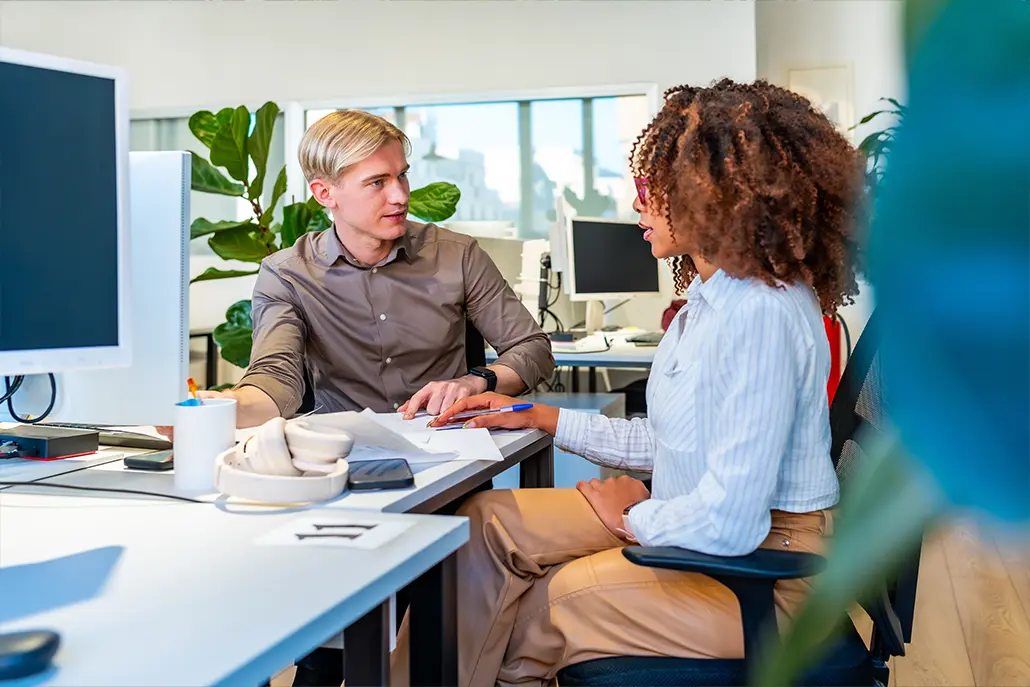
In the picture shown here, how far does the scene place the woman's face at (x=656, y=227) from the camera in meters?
1.44

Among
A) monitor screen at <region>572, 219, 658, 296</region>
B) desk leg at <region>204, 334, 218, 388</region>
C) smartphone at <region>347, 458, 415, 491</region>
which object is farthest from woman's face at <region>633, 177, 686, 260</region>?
desk leg at <region>204, 334, 218, 388</region>

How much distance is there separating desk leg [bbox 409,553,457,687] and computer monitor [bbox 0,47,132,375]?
496 millimetres

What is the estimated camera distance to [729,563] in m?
1.10

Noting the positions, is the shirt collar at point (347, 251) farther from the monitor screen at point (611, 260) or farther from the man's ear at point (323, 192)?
the monitor screen at point (611, 260)

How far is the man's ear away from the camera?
229 cm

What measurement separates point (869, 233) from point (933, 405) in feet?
0.09

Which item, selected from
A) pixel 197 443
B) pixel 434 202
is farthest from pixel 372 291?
pixel 434 202

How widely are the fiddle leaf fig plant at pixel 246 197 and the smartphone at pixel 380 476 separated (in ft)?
7.95

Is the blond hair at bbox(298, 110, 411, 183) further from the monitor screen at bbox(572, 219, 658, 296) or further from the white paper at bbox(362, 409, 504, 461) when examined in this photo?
the monitor screen at bbox(572, 219, 658, 296)

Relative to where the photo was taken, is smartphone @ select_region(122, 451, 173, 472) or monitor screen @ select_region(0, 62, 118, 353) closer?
monitor screen @ select_region(0, 62, 118, 353)

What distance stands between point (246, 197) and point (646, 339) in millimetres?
1783

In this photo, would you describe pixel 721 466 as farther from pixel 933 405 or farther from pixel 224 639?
pixel 933 405

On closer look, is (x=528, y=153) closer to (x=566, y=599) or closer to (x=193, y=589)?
(x=566, y=599)

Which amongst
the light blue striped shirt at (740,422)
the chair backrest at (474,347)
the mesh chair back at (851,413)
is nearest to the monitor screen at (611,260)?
the chair backrest at (474,347)
